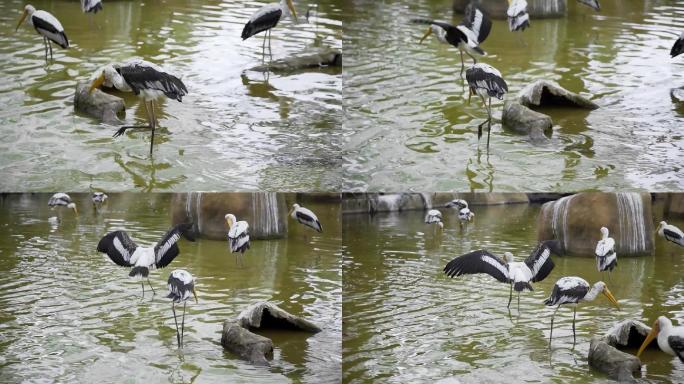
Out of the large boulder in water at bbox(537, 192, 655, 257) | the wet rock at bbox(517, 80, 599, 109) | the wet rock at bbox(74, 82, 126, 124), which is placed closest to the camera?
the large boulder in water at bbox(537, 192, 655, 257)

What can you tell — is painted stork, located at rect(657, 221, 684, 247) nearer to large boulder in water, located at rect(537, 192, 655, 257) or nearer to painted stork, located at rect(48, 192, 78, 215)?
large boulder in water, located at rect(537, 192, 655, 257)

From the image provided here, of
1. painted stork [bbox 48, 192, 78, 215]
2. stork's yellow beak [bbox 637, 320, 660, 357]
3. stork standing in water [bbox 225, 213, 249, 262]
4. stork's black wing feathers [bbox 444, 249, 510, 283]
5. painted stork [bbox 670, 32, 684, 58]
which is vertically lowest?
stork's yellow beak [bbox 637, 320, 660, 357]

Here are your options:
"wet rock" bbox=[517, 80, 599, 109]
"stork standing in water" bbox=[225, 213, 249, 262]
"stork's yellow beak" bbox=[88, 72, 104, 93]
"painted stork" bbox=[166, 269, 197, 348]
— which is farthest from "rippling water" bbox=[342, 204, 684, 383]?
"stork's yellow beak" bbox=[88, 72, 104, 93]

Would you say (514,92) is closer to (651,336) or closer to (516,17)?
(516,17)

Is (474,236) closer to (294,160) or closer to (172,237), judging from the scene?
(294,160)

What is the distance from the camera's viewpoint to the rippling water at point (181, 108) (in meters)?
6.61

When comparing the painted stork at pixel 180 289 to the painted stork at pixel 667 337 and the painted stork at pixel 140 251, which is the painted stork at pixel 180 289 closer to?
the painted stork at pixel 140 251

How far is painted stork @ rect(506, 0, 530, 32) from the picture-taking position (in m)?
8.48

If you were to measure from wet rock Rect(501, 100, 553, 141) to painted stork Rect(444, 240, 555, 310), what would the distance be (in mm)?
1054

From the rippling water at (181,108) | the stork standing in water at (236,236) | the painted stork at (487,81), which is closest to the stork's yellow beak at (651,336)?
the painted stork at (487,81)

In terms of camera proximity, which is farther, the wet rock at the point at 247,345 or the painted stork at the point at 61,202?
the painted stork at the point at 61,202

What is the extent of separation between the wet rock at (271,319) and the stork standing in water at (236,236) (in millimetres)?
397

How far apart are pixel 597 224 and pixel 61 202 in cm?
298

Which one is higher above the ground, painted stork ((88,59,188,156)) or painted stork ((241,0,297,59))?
painted stork ((241,0,297,59))
